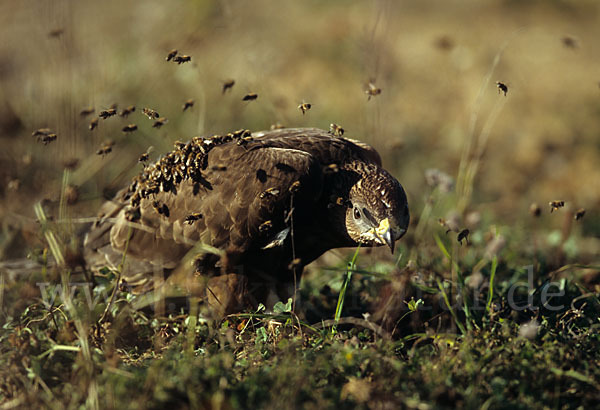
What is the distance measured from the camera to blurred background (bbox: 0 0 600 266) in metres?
6.10

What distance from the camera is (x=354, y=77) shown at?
8852 mm

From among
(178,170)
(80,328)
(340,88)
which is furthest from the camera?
(340,88)

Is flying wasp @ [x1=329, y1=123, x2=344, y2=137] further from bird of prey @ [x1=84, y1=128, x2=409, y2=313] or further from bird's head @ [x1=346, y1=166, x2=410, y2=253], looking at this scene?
bird's head @ [x1=346, y1=166, x2=410, y2=253]

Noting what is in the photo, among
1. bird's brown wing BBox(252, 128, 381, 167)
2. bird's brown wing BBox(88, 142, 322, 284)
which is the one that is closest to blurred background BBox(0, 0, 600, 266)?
bird's brown wing BBox(252, 128, 381, 167)

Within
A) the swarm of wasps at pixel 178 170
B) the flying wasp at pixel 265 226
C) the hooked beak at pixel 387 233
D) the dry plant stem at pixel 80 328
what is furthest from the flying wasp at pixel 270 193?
the dry plant stem at pixel 80 328

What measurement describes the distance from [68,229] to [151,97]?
427 cm

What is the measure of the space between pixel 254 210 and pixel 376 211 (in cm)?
74

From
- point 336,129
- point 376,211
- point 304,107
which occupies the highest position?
point 304,107

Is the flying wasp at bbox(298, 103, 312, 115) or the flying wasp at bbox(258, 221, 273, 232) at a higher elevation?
the flying wasp at bbox(298, 103, 312, 115)

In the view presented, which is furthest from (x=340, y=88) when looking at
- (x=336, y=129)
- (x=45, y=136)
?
(x=45, y=136)

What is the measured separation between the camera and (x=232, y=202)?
3783 millimetres

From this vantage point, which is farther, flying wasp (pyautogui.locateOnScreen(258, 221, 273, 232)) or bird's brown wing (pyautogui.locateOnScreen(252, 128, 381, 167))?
bird's brown wing (pyautogui.locateOnScreen(252, 128, 381, 167))

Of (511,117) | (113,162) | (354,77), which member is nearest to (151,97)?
(113,162)

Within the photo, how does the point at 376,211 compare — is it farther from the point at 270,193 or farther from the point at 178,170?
the point at 178,170
